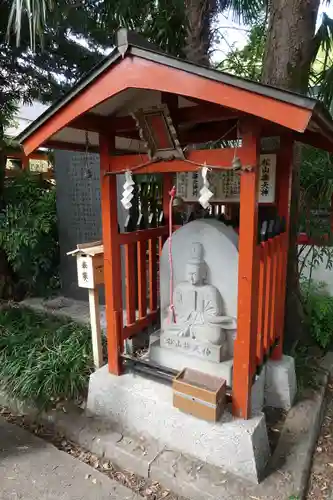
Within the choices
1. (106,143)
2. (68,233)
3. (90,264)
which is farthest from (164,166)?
(68,233)

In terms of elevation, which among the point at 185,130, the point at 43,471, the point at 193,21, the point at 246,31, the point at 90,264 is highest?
the point at 246,31

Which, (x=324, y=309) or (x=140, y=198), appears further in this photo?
(x=140, y=198)

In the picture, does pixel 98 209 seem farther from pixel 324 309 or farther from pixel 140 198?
pixel 324 309

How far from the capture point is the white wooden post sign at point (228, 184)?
9.07 feet

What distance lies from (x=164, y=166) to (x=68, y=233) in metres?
3.31

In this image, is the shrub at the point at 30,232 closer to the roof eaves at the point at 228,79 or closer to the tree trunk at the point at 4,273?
the tree trunk at the point at 4,273

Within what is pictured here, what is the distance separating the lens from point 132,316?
3.18 meters

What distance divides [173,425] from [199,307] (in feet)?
2.92

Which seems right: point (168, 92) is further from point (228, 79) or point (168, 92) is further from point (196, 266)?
point (196, 266)

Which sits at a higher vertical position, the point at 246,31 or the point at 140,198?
the point at 246,31

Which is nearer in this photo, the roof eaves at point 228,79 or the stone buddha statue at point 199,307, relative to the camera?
the roof eaves at point 228,79

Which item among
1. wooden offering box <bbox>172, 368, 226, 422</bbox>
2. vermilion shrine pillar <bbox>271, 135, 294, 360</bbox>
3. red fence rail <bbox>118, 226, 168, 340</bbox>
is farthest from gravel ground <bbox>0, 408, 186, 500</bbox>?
vermilion shrine pillar <bbox>271, 135, 294, 360</bbox>

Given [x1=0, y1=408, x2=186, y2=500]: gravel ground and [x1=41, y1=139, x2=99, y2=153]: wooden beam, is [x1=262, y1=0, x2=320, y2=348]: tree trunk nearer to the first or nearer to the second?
[x1=41, y1=139, x2=99, y2=153]: wooden beam

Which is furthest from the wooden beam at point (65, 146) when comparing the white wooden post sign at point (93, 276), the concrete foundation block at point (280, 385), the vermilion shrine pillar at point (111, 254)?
the concrete foundation block at point (280, 385)
